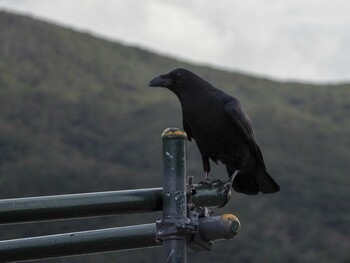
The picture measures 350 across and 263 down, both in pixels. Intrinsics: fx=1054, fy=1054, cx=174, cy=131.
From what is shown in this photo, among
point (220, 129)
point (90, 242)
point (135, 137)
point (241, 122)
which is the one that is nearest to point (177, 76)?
point (220, 129)

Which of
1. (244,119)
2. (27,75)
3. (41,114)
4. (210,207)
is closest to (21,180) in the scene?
(41,114)

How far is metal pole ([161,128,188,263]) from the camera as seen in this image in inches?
169

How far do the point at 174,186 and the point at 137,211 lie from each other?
0.24 meters

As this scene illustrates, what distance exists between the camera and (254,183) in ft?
27.8

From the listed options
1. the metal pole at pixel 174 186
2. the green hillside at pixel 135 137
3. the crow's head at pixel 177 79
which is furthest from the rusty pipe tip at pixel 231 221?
the green hillside at pixel 135 137

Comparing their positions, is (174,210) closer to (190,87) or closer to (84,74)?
(190,87)

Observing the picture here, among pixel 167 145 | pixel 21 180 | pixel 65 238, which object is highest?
pixel 167 145

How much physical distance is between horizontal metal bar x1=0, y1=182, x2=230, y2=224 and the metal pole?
0.43 ft

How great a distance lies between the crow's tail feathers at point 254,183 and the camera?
8336 millimetres

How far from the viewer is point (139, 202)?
443 centimetres

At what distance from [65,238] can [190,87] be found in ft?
13.1

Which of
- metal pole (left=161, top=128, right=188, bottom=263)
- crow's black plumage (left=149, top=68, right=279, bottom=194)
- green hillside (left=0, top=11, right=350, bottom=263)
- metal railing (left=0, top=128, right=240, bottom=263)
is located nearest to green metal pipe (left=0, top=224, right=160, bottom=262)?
metal railing (left=0, top=128, right=240, bottom=263)

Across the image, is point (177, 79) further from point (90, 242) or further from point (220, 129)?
point (90, 242)

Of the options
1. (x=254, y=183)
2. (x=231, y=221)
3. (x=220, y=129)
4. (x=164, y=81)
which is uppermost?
(x=164, y=81)
